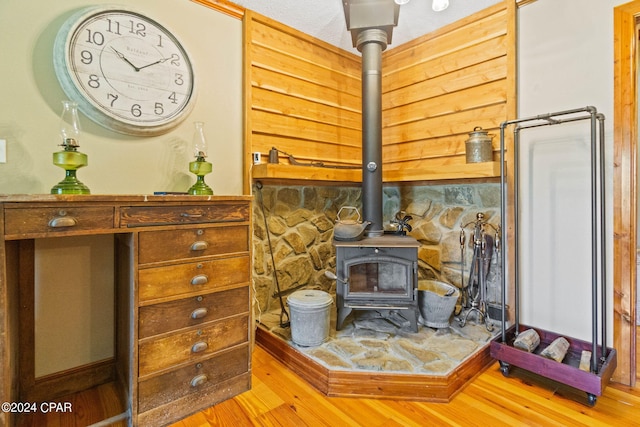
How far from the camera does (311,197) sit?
291cm

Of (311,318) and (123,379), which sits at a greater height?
(311,318)

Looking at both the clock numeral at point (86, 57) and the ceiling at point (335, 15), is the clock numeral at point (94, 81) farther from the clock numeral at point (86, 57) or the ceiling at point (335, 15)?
the ceiling at point (335, 15)

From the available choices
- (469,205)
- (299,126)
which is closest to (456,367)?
(469,205)

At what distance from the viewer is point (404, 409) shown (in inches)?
65.8

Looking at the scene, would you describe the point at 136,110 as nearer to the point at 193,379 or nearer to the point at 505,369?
the point at 193,379

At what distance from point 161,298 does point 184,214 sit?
1.35 ft

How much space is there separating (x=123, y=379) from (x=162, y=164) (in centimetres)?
124

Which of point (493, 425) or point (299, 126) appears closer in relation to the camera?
point (493, 425)

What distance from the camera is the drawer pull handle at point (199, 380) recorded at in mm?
1643

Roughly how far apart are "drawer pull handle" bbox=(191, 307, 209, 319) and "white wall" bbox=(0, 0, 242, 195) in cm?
83

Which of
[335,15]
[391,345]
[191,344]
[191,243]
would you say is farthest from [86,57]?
[391,345]

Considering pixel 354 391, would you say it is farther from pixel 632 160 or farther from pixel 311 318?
pixel 632 160

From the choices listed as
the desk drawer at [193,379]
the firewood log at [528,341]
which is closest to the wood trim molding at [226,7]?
the desk drawer at [193,379]

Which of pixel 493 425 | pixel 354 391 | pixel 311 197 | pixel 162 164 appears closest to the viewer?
pixel 493 425
